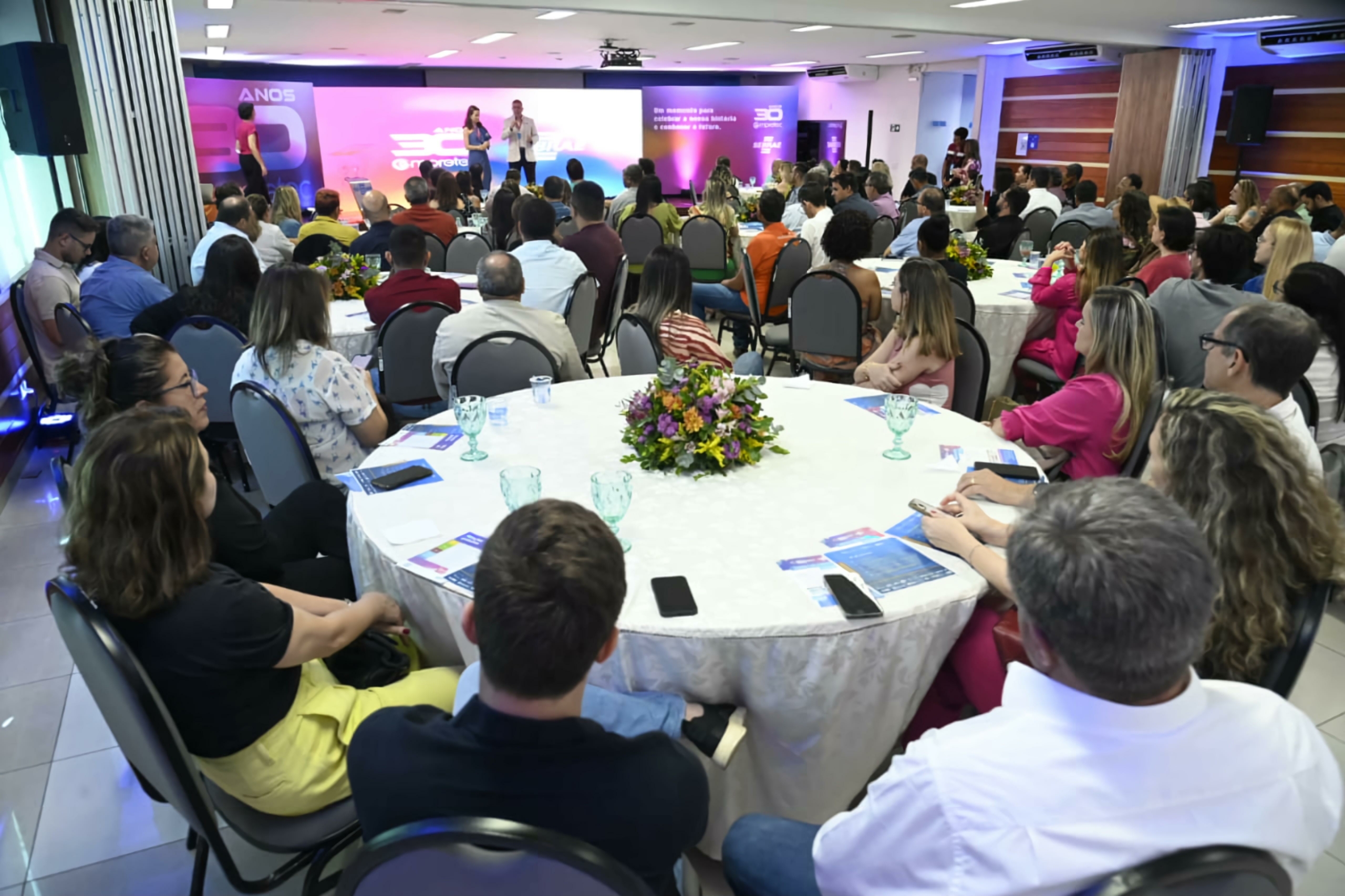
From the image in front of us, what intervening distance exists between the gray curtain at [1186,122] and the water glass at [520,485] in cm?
1367

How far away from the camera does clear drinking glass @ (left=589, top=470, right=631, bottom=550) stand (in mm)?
1984

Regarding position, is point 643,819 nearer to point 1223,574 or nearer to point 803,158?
point 1223,574

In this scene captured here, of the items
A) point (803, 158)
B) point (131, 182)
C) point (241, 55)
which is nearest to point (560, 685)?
point (131, 182)

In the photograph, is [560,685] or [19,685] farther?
[19,685]

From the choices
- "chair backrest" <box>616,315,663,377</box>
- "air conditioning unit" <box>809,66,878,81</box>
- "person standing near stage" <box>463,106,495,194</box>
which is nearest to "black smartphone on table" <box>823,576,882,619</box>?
"chair backrest" <box>616,315,663,377</box>

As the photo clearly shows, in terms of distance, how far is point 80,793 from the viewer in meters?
2.40

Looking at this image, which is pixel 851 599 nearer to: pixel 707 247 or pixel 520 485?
pixel 520 485

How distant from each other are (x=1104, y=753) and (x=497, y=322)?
3.08 metres

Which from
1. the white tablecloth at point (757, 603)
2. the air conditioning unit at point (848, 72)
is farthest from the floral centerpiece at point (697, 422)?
the air conditioning unit at point (848, 72)

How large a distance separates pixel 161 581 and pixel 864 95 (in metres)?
20.9

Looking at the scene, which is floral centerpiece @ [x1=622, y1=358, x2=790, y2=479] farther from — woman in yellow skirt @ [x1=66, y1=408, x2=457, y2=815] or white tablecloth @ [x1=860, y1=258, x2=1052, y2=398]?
white tablecloth @ [x1=860, y1=258, x2=1052, y2=398]

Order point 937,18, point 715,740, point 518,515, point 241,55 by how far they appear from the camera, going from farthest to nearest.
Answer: point 241,55 → point 937,18 → point 715,740 → point 518,515

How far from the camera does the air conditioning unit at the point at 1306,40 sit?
32.9 feet

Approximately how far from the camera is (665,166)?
1892 centimetres
